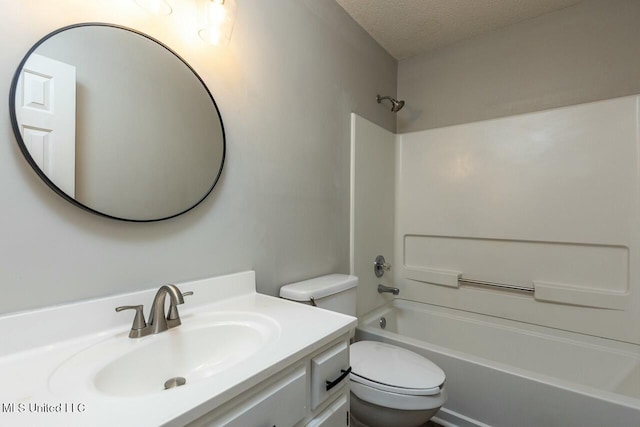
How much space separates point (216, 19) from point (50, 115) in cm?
61

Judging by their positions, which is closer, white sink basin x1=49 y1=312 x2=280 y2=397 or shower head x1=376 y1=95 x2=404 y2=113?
white sink basin x1=49 y1=312 x2=280 y2=397

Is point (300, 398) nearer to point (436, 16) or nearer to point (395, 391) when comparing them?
point (395, 391)

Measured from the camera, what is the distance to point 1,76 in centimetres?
66

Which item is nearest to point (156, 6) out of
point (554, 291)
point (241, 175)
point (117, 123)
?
point (117, 123)

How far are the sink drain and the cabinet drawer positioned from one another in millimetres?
355

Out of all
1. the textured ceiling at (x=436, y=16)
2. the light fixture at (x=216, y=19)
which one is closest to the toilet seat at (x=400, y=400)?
the light fixture at (x=216, y=19)

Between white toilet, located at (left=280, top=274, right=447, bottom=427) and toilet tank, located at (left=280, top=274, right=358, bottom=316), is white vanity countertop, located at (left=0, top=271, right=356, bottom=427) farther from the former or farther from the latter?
white toilet, located at (left=280, top=274, right=447, bottom=427)

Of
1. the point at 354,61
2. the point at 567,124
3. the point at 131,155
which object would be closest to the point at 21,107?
the point at 131,155

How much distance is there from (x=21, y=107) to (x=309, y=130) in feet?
3.51

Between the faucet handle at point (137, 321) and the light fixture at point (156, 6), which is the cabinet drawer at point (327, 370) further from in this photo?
the light fixture at point (156, 6)

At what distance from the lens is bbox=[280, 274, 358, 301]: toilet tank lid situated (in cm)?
126

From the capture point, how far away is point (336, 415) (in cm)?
86

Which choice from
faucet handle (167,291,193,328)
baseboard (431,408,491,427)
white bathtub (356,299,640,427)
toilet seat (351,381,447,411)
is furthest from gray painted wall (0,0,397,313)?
baseboard (431,408,491,427)

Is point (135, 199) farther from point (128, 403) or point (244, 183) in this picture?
point (128, 403)
